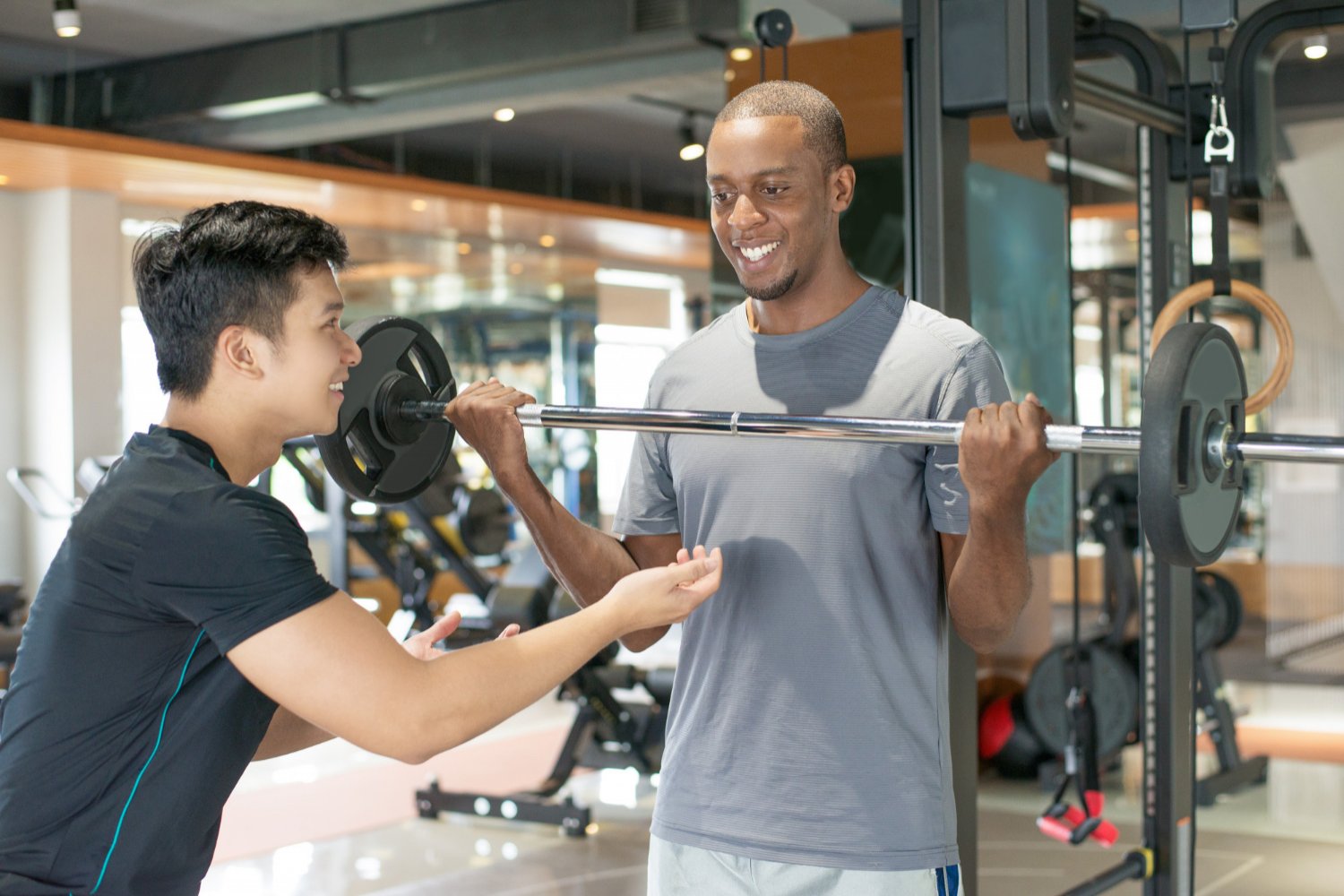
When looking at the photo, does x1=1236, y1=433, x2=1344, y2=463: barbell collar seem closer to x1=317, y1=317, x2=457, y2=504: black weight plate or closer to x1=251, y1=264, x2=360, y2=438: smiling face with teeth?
x1=251, y1=264, x2=360, y2=438: smiling face with teeth

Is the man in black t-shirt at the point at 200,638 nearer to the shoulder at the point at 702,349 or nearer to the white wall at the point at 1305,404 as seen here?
the shoulder at the point at 702,349

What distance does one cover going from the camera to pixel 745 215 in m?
1.80

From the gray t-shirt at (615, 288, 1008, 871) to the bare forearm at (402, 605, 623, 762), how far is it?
0.27m

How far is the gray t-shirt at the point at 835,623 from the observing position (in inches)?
67.7

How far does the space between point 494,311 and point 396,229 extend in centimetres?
164

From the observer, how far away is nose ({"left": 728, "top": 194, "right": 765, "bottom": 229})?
1.80m

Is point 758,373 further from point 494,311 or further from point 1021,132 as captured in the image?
point 494,311

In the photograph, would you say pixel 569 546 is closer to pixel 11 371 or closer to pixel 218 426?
pixel 218 426

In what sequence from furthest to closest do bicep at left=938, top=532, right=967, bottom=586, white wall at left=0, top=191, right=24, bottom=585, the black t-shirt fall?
white wall at left=0, top=191, right=24, bottom=585 → bicep at left=938, top=532, right=967, bottom=586 → the black t-shirt

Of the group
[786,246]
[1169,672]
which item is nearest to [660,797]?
[786,246]

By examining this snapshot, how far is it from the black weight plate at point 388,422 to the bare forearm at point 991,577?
3.06ft

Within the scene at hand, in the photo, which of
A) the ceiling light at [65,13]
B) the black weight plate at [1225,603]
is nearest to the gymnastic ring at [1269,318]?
the black weight plate at [1225,603]

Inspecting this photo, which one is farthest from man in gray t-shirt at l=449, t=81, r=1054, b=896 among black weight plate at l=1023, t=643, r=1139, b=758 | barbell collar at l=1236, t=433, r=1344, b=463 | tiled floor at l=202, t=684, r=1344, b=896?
black weight plate at l=1023, t=643, r=1139, b=758

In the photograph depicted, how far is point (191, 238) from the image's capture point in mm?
1496
